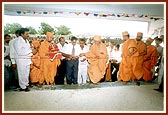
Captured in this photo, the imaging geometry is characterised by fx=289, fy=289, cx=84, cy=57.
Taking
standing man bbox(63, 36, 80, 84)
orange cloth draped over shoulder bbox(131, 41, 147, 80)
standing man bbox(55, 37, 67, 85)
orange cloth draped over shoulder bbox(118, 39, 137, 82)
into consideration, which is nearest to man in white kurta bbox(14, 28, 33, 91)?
standing man bbox(55, 37, 67, 85)

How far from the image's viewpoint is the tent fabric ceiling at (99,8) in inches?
155

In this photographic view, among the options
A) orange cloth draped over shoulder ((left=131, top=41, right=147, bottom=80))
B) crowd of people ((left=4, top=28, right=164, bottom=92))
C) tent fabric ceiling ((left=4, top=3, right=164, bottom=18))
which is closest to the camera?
tent fabric ceiling ((left=4, top=3, right=164, bottom=18))

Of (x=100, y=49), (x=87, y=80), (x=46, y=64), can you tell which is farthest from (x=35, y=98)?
(x=100, y=49)

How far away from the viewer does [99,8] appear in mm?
3973

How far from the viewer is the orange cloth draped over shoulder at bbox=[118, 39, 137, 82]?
13.5 ft

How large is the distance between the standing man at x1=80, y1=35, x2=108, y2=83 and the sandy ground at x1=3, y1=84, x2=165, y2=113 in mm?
217

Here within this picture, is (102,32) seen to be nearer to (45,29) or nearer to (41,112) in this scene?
(45,29)

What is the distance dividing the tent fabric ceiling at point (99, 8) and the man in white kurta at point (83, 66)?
47cm

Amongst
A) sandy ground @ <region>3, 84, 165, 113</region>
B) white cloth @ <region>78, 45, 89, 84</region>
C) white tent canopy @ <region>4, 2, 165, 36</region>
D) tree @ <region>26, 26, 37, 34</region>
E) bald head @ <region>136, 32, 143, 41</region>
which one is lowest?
sandy ground @ <region>3, 84, 165, 113</region>

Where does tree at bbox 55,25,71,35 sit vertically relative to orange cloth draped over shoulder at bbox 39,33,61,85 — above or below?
above

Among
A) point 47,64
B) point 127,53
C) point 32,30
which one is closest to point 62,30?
point 32,30

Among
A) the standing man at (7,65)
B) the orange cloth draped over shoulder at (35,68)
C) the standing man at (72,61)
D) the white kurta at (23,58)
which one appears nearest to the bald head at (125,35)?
the standing man at (72,61)

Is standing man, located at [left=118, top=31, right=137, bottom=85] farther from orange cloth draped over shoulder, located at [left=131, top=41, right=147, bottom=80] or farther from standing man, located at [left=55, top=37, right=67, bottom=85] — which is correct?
standing man, located at [left=55, top=37, right=67, bottom=85]

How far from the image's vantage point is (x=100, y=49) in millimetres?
4098
